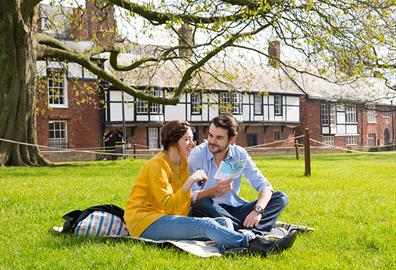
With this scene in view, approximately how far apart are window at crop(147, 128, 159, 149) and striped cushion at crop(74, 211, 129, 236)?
29.0m

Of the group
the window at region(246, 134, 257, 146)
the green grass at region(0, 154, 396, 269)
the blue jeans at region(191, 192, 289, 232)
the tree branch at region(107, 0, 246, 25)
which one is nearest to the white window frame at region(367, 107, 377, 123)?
the window at region(246, 134, 257, 146)

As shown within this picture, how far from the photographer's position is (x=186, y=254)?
4.70 m

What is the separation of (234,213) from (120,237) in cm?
125

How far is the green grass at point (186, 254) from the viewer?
4441 millimetres

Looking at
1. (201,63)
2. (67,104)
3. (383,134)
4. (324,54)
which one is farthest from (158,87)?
(383,134)

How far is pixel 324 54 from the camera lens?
14078mm

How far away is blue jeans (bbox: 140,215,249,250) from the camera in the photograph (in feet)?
16.0

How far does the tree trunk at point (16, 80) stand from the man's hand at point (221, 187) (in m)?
11.5

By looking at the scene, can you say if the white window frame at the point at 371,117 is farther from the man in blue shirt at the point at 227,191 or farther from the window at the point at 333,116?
the man in blue shirt at the point at 227,191

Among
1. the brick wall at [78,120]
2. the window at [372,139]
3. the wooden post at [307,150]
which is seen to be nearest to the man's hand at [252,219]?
the wooden post at [307,150]

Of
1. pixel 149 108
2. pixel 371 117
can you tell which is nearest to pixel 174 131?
pixel 149 108

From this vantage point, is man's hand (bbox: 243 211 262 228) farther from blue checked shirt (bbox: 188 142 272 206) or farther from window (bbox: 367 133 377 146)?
window (bbox: 367 133 377 146)

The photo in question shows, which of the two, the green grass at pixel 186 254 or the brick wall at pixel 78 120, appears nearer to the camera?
the green grass at pixel 186 254

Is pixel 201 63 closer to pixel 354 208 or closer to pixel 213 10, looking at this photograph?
pixel 213 10
